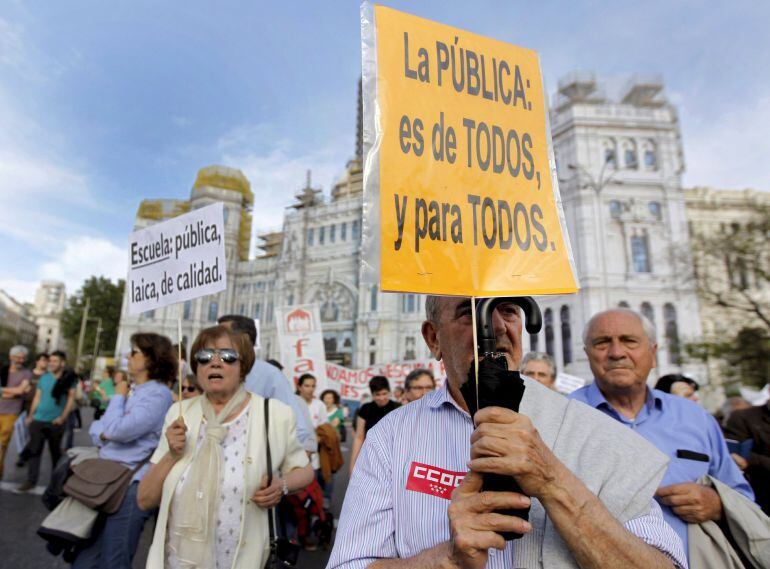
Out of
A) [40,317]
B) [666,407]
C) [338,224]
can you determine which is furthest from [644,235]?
[40,317]

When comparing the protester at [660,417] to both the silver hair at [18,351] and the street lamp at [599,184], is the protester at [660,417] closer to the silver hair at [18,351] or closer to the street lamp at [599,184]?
the silver hair at [18,351]

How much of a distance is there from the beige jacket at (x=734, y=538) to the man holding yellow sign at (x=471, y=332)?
2.70 ft

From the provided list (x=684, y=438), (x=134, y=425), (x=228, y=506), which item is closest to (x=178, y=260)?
(x=134, y=425)

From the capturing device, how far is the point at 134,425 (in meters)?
3.01

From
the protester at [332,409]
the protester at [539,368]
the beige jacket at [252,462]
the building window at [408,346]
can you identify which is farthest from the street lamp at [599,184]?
the beige jacket at [252,462]

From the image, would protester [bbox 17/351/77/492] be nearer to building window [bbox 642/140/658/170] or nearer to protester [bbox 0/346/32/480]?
protester [bbox 0/346/32/480]

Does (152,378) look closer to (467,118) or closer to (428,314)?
(428,314)

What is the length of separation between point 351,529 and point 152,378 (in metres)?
2.49

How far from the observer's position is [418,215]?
1365mm

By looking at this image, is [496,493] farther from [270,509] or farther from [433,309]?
[270,509]

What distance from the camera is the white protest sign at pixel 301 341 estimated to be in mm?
11258

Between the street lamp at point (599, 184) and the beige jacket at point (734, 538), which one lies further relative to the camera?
the street lamp at point (599, 184)

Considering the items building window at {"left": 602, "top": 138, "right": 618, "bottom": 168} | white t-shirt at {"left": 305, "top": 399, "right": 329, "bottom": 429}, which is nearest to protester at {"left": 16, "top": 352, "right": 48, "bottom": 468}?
white t-shirt at {"left": 305, "top": 399, "right": 329, "bottom": 429}

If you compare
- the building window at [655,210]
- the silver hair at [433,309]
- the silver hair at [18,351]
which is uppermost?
the building window at [655,210]
